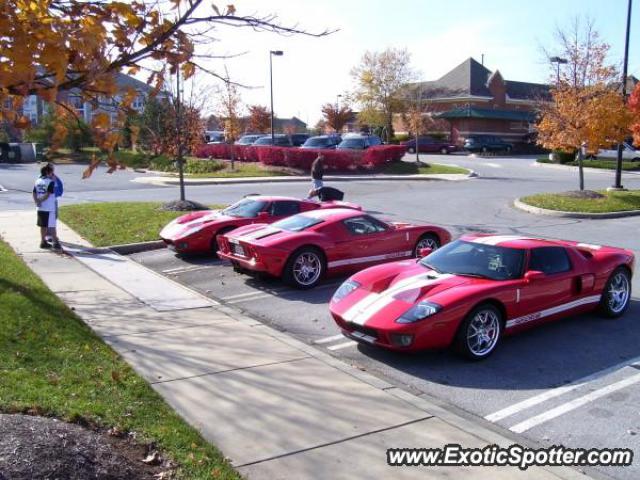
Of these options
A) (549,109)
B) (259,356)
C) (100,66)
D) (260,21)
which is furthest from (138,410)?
(549,109)

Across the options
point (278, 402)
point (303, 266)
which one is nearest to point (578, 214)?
point (303, 266)

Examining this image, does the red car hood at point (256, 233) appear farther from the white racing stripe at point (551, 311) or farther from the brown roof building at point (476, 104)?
the brown roof building at point (476, 104)

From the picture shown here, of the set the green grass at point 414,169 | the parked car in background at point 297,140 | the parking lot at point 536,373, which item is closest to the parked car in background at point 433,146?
the parked car in background at point 297,140

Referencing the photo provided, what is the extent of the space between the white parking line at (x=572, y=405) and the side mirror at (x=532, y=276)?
143cm

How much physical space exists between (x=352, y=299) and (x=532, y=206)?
13.5 meters

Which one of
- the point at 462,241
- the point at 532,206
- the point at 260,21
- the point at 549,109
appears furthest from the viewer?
the point at 549,109

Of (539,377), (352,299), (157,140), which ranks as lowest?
(539,377)

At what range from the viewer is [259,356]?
6.73 meters

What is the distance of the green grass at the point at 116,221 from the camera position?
13883 mm

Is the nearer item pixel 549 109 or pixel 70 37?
pixel 70 37

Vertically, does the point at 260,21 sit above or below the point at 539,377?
above

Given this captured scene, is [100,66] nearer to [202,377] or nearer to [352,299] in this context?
[202,377]

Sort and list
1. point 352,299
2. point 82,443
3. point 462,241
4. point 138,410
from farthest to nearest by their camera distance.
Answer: point 462,241, point 352,299, point 138,410, point 82,443

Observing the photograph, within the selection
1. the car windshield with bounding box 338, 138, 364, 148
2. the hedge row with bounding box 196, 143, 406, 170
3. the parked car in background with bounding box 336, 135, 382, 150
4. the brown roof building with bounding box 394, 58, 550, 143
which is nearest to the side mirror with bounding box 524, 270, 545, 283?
the hedge row with bounding box 196, 143, 406, 170
